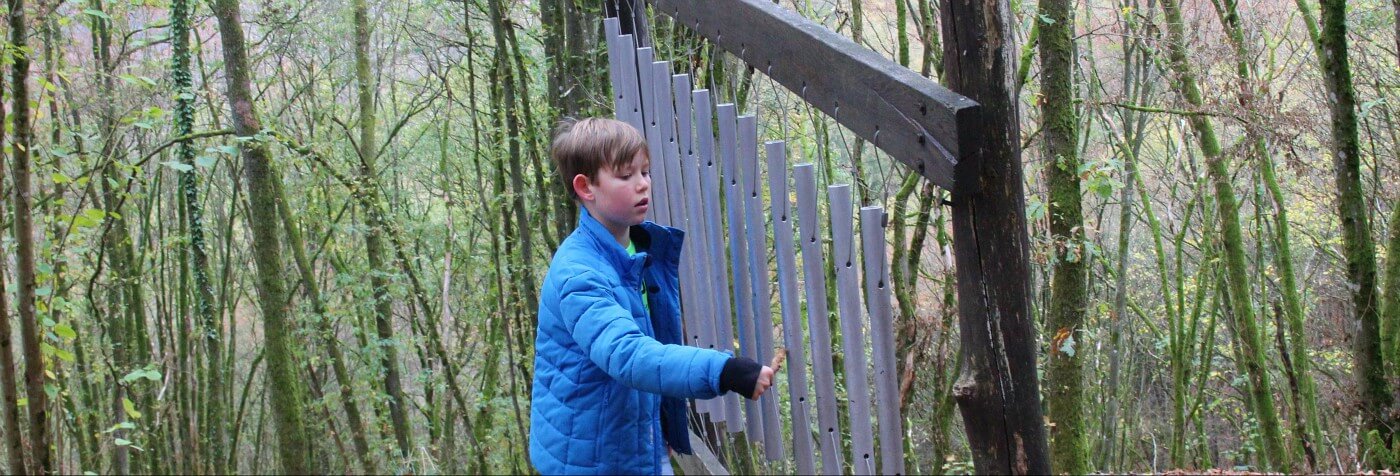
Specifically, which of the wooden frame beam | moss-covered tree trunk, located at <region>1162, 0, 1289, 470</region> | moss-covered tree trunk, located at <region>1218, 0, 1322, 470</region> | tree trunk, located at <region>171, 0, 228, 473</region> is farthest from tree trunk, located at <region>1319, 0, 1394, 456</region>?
tree trunk, located at <region>171, 0, 228, 473</region>

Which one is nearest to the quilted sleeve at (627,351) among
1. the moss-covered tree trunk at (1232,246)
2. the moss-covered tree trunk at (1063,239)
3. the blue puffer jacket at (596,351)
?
the blue puffer jacket at (596,351)

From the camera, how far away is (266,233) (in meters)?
5.51

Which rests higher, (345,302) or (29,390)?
(345,302)

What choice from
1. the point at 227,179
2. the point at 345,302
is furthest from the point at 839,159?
the point at 227,179

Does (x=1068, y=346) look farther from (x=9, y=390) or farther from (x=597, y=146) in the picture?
(x=9, y=390)

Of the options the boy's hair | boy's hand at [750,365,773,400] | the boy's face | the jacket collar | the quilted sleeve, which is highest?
the boy's hair

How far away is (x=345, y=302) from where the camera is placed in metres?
8.52

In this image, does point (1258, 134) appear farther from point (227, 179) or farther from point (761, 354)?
point (227, 179)

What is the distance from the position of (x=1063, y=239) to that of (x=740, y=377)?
322 centimetres

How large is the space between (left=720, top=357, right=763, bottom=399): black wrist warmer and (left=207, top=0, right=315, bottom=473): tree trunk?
12.9 feet

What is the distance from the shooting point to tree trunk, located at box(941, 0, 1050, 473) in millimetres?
1694

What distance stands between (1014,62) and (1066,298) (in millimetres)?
3105

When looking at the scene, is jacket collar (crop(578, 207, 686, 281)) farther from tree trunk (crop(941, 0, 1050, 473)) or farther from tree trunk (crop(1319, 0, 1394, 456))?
tree trunk (crop(1319, 0, 1394, 456))

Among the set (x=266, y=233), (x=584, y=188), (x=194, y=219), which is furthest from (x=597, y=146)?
(x=194, y=219)
